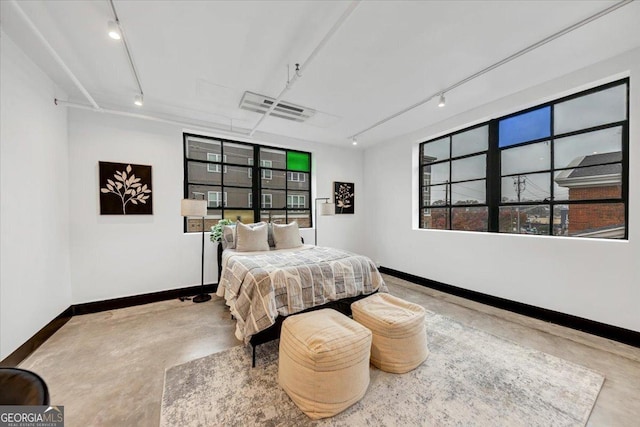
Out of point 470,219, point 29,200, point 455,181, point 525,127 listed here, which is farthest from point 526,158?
point 29,200

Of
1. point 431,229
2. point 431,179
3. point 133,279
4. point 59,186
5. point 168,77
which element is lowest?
point 133,279

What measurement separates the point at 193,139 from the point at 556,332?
18.2 ft

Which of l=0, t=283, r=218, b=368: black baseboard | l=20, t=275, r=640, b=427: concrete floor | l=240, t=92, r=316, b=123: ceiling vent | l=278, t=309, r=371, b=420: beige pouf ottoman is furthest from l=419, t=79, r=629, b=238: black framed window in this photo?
l=0, t=283, r=218, b=368: black baseboard

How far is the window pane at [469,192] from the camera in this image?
3.57 meters

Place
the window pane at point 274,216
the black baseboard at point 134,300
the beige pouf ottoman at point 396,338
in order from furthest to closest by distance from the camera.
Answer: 1. the window pane at point 274,216
2. the black baseboard at point 134,300
3. the beige pouf ottoman at point 396,338

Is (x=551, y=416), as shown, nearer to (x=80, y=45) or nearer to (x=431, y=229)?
(x=431, y=229)

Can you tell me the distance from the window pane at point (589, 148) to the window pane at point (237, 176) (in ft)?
14.9

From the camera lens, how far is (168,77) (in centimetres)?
260

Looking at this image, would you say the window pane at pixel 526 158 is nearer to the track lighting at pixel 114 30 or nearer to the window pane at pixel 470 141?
the window pane at pixel 470 141

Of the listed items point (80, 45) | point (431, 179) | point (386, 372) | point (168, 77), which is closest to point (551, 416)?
point (386, 372)

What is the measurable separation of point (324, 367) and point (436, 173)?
3844 millimetres

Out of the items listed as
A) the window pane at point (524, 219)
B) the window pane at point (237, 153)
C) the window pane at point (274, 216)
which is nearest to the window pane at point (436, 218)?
the window pane at point (524, 219)

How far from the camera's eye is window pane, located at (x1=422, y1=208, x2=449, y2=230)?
4055mm

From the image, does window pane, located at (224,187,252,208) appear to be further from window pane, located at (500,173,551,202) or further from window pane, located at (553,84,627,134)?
window pane, located at (553,84,627,134)
